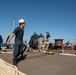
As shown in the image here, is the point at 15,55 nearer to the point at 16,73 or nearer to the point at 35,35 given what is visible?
the point at 16,73

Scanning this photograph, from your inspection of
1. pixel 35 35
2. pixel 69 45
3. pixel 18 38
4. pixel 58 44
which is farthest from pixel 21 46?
pixel 69 45

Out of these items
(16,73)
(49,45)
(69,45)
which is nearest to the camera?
(16,73)

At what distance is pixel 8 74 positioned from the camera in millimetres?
7496

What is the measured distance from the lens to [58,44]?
27.8 m

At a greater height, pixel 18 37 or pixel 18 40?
pixel 18 37

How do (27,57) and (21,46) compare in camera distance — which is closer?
(21,46)

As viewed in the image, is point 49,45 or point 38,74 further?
point 49,45

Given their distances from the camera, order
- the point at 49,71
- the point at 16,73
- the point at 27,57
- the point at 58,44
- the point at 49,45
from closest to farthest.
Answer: the point at 16,73 < the point at 49,71 < the point at 27,57 < the point at 49,45 < the point at 58,44

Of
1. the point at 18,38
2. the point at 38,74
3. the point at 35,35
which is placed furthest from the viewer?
the point at 35,35

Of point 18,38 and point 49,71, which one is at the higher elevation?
point 18,38

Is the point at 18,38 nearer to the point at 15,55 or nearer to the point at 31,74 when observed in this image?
the point at 15,55

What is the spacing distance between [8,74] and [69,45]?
23.2m

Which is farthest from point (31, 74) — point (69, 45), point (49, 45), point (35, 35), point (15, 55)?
point (69, 45)

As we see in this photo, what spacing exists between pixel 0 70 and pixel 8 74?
41.9 inches
